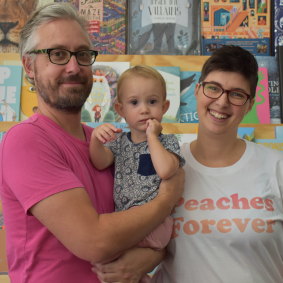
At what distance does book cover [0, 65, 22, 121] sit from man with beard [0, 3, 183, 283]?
0.81 meters

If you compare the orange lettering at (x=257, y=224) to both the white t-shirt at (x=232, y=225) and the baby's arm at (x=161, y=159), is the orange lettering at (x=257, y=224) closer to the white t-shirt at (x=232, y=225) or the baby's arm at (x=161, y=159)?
the white t-shirt at (x=232, y=225)

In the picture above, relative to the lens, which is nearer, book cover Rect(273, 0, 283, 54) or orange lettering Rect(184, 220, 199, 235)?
orange lettering Rect(184, 220, 199, 235)

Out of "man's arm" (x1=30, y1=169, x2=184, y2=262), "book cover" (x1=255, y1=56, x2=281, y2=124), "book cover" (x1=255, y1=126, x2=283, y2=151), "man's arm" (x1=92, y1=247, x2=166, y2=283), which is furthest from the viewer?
"book cover" (x1=255, y1=56, x2=281, y2=124)

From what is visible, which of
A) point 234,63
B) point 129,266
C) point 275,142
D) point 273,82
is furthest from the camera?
point 273,82

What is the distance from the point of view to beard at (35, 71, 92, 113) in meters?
1.16

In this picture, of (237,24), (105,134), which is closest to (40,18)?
(105,134)

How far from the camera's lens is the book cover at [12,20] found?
83.5 inches

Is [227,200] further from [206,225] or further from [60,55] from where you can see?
[60,55]

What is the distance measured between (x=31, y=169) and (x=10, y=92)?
1207mm

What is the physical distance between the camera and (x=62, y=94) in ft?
3.82

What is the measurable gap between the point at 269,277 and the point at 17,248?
31.1 inches

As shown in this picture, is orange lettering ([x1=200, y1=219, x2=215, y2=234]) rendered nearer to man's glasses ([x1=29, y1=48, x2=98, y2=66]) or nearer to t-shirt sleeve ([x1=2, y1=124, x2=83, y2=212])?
t-shirt sleeve ([x1=2, y1=124, x2=83, y2=212])

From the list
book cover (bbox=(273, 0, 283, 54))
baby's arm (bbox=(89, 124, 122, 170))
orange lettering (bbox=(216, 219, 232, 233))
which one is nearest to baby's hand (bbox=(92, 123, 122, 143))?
baby's arm (bbox=(89, 124, 122, 170))

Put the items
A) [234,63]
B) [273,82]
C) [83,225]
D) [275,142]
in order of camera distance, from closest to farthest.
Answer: [83,225], [234,63], [275,142], [273,82]
